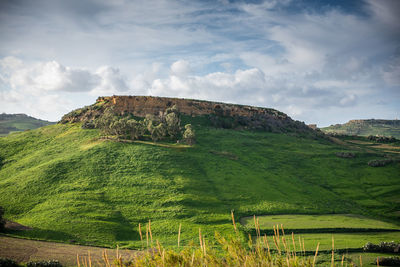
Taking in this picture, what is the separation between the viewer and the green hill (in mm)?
45938

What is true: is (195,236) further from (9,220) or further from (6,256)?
(9,220)

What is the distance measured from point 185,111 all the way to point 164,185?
72.2 m

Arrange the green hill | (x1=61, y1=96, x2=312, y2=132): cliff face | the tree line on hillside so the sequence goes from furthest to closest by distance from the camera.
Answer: (x1=61, y1=96, x2=312, y2=132): cliff face → the tree line on hillside → the green hill

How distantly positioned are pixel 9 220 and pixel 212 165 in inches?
1843

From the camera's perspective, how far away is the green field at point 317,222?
1839 inches

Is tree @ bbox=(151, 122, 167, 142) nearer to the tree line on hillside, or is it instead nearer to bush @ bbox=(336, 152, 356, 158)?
the tree line on hillside

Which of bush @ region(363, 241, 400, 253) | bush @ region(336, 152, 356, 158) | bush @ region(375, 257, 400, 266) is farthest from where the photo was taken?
bush @ region(336, 152, 356, 158)

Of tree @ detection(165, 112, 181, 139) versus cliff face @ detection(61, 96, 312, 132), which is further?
cliff face @ detection(61, 96, 312, 132)

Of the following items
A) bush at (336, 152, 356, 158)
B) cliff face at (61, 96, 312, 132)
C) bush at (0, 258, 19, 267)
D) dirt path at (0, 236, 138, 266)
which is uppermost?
cliff face at (61, 96, 312, 132)

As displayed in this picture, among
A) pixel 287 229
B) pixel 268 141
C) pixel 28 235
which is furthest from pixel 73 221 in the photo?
pixel 268 141

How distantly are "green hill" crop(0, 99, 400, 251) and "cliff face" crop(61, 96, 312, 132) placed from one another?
63.8 feet

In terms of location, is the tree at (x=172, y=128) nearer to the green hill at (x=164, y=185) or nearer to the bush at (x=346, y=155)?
the green hill at (x=164, y=185)

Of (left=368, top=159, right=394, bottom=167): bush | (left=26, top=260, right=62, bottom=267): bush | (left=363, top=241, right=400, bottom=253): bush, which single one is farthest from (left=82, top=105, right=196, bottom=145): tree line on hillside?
(left=363, top=241, right=400, bottom=253): bush

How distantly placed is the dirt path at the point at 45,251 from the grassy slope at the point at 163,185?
306 cm
